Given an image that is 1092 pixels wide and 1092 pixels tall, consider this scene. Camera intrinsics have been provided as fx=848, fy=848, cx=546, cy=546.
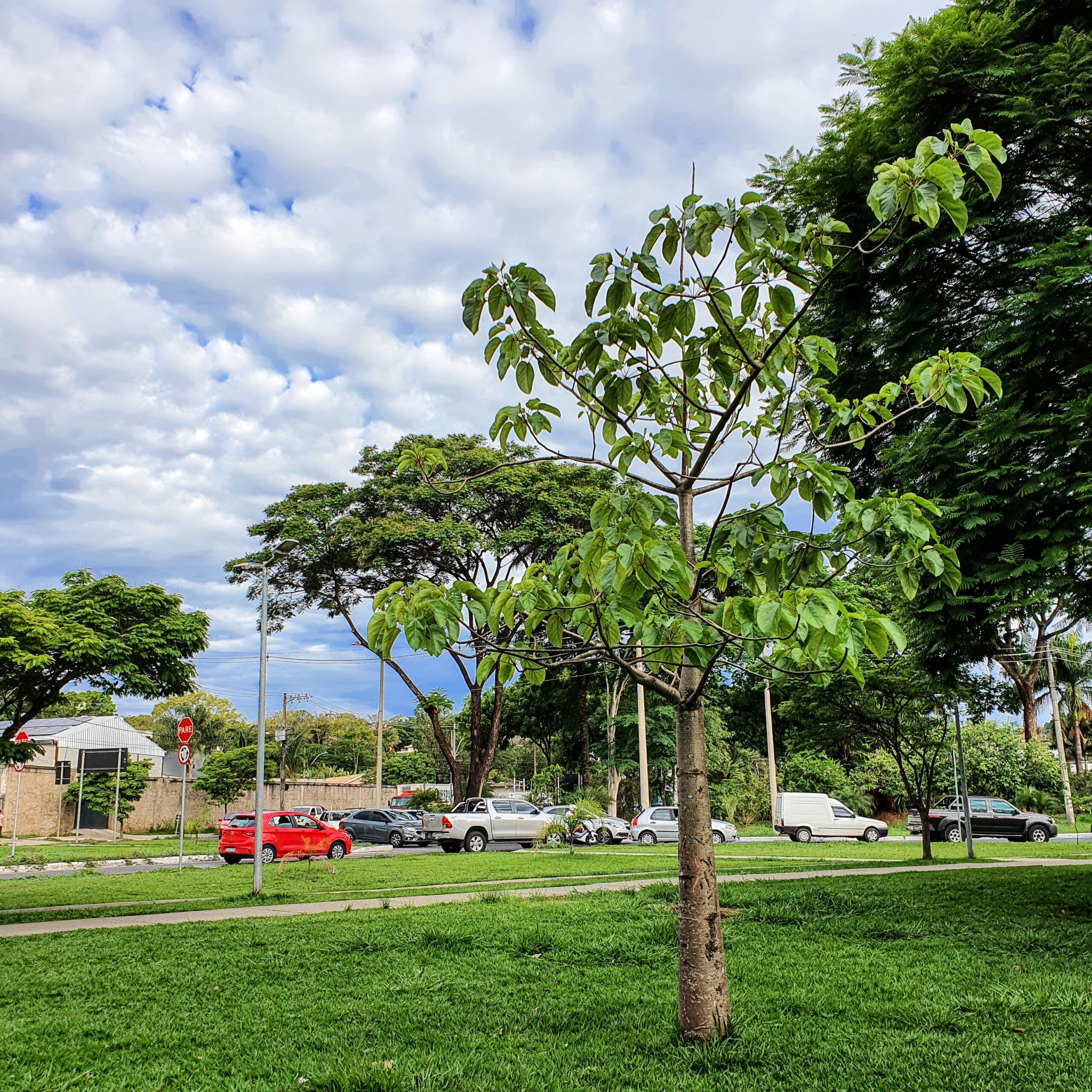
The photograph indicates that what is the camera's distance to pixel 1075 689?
131 ft

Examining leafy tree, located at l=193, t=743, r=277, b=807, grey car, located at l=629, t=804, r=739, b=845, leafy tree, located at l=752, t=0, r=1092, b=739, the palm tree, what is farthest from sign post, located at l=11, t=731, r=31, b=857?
the palm tree

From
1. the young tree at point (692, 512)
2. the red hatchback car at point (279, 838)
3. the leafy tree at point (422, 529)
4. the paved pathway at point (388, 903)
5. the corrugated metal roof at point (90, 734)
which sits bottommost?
the red hatchback car at point (279, 838)

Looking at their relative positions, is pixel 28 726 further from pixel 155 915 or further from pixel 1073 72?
pixel 1073 72

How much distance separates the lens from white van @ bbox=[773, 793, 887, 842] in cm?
2772

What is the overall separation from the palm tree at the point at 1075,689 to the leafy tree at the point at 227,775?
3341 centimetres

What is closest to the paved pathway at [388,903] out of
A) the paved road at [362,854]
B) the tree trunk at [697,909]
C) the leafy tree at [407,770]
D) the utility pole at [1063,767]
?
the tree trunk at [697,909]

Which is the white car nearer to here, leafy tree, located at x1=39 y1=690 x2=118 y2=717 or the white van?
the white van

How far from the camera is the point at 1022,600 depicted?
7.27 m

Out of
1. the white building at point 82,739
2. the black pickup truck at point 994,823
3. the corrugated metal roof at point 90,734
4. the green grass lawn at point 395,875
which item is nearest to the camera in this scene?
the green grass lawn at point 395,875

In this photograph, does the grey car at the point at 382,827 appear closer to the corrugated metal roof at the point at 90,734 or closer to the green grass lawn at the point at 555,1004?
the corrugated metal roof at the point at 90,734

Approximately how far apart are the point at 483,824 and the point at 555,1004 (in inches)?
804

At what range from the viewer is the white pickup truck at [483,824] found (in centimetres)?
2483

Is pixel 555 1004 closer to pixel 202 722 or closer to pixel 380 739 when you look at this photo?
pixel 380 739

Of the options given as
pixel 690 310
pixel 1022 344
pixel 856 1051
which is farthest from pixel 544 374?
pixel 1022 344
